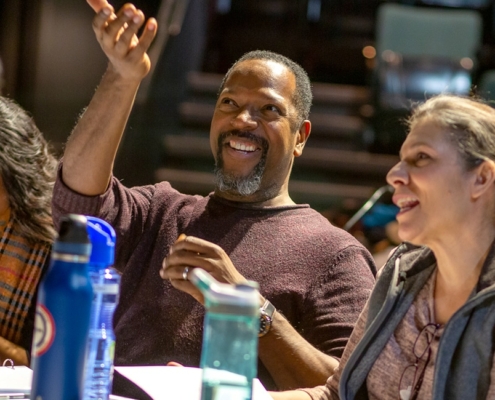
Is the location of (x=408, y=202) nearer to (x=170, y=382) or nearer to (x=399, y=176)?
(x=399, y=176)

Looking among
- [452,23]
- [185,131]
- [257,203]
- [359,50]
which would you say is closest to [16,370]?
[257,203]

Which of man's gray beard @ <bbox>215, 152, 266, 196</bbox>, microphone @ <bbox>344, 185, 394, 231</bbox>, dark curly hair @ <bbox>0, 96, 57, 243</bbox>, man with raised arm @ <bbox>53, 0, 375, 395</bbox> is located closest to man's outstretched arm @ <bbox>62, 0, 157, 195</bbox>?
man with raised arm @ <bbox>53, 0, 375, 395</bbox>

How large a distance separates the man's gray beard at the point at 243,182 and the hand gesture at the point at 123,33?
1.89 feet

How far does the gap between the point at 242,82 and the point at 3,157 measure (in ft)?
2.38

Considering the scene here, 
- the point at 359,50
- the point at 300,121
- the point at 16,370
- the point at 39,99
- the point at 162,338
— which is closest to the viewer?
the point at 16,370

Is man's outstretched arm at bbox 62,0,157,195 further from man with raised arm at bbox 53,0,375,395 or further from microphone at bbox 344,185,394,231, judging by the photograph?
microphone at bbox 344,185,394,231

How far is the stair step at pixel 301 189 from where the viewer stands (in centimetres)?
532

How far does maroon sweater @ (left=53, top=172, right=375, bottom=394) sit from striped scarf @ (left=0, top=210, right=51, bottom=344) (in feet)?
0.50

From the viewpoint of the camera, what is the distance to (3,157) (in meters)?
2.28

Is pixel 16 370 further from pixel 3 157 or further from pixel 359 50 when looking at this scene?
pixel 359 50

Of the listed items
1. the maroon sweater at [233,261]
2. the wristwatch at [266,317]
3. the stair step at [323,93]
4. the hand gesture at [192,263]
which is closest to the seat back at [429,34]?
the stair step at [323,93]

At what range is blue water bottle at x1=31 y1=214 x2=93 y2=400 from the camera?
1.06m

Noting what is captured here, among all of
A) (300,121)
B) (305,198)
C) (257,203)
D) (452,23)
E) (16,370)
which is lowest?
(305,198)

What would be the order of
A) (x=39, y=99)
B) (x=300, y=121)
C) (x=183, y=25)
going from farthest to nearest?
(x=183, y=25) → (x=39, y=99) → (x=300, y=121)
